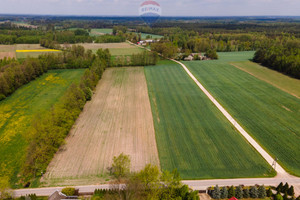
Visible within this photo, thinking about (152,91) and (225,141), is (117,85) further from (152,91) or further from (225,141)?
(225,141)

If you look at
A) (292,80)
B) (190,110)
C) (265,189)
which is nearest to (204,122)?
(190,110)

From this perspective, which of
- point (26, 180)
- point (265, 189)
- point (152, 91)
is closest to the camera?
point (265, 189)

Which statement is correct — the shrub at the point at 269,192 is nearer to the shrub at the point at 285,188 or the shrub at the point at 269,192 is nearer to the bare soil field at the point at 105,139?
the shrub at the point at 285,188

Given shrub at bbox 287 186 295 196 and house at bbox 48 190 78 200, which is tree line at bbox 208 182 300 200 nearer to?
shrub at bbox 287 186 295 196

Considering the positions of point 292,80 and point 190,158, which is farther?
point 292,80

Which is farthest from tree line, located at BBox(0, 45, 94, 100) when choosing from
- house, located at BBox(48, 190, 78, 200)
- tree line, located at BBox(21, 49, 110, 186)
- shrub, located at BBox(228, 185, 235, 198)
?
shrub, located at BBox(228, 185, 235, 198)

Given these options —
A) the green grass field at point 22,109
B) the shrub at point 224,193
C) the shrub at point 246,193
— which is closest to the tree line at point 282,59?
the shrub at point 246,193
